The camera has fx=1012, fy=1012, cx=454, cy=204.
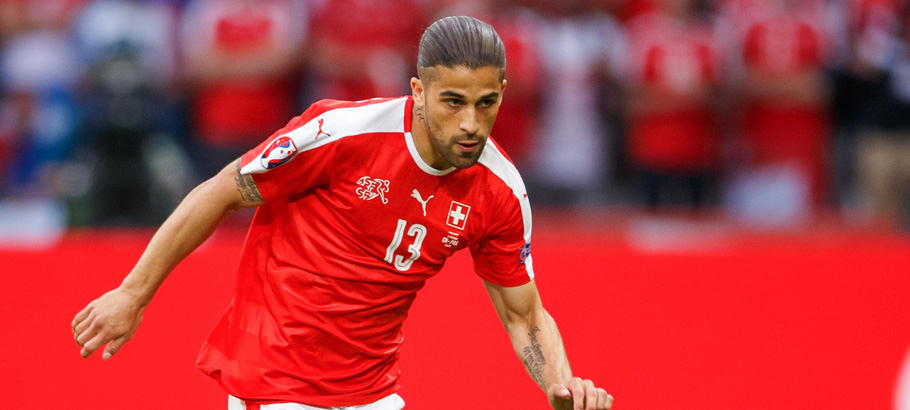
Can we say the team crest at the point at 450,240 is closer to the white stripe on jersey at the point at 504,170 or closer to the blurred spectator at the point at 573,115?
the white stripe on jersey at the point at 504,170

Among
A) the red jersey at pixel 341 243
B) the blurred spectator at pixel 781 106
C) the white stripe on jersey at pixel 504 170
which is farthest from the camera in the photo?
the blurred spectator at pixel 781 106

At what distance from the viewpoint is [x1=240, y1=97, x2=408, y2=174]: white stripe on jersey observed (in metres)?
2.81

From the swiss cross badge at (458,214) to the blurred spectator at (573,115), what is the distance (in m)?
2.78

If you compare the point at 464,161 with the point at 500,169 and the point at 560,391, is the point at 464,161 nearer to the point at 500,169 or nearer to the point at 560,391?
the point at 500,169

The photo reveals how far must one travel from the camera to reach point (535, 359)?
123 inches

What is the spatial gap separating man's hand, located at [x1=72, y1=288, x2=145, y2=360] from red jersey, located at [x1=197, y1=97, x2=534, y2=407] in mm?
331

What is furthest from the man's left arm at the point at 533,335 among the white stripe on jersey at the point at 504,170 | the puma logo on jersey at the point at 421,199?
the puma logo on jersey at the point at 421,199

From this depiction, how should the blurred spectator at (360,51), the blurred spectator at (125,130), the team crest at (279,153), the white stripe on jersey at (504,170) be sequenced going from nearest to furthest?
the team crest at (279,153)
the white stripe on jersey at (504,170)
the blurred spectator at (125,130)
the blurred spectator at (360,51)

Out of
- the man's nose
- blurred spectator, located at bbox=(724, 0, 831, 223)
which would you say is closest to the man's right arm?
the man's nose

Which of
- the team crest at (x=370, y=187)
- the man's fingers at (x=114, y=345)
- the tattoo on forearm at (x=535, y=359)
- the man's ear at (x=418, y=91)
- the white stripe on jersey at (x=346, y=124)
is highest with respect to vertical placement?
the man's ear at (x=418, y=91)

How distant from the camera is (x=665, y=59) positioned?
565cm

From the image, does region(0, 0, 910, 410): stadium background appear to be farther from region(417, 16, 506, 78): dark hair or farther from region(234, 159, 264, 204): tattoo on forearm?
region(417, 16, 506, 78): dark hair

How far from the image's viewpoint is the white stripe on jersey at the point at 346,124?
2812mm

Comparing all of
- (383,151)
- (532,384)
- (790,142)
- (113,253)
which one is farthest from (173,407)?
(790,142)
